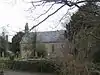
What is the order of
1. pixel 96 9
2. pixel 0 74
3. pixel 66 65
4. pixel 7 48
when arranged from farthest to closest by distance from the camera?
pixel 7 48 → pixel 0 74 → pixel 66 65 → pixel 96 9

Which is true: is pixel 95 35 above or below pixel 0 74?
above

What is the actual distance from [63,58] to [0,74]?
34.1 feet

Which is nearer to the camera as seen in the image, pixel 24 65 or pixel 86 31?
pixel 86 31

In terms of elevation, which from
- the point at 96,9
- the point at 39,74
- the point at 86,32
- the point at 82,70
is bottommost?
the point at 39,74

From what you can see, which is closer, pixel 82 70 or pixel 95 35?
pixel 95 35

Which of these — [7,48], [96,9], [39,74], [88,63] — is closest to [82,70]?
[88,63]

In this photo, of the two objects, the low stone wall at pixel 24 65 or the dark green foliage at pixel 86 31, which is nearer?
the dark green foliage at pixel 86 31

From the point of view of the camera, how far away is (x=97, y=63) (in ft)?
22.8

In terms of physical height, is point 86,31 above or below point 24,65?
above

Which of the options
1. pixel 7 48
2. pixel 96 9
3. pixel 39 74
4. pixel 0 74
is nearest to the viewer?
pixel 96 9

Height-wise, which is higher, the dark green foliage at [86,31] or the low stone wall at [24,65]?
the dark green foliage at [86,31]

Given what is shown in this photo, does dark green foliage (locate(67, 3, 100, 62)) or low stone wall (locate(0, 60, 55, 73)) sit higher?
dark green foliage (locate(67, 3, 100, 62))

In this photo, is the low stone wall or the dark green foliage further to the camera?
the low stone wall

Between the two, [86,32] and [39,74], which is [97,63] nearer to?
[86,32]
